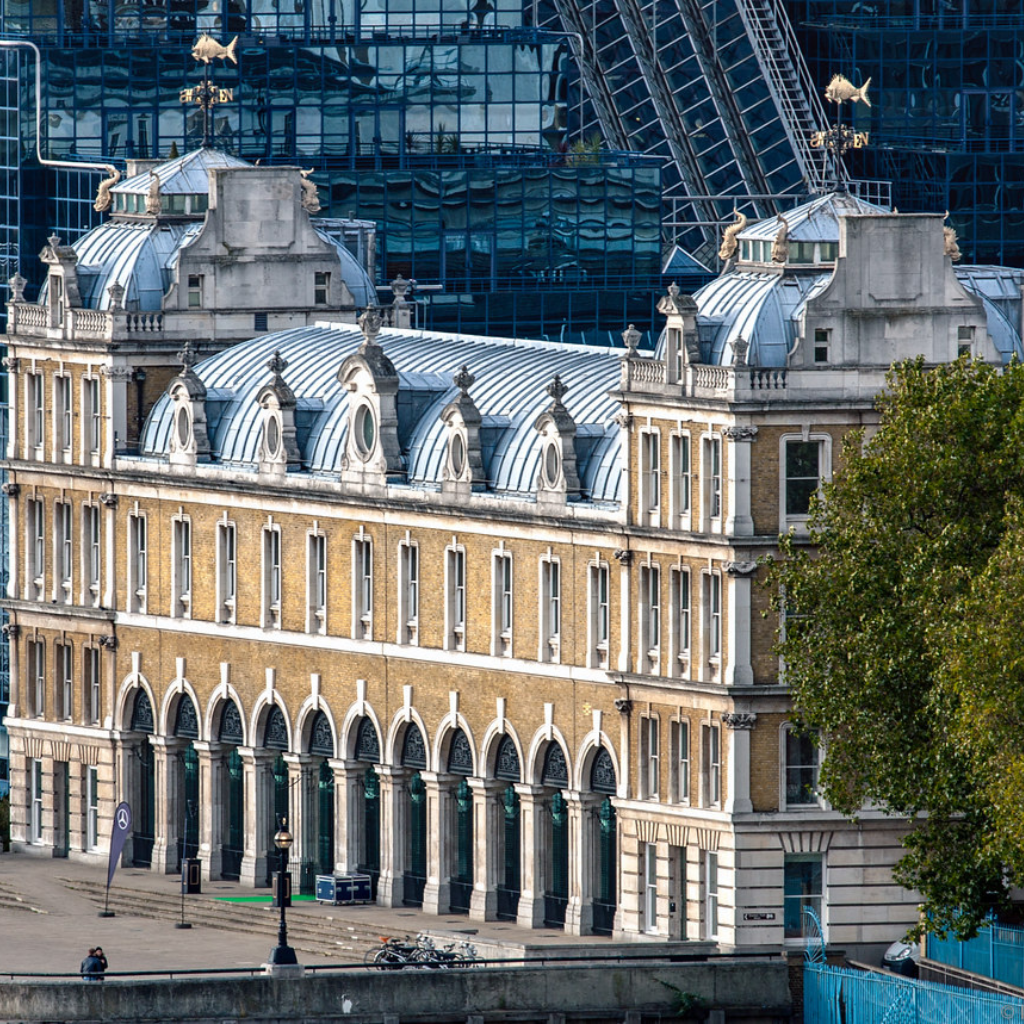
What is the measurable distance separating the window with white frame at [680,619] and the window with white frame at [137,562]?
28.3 m

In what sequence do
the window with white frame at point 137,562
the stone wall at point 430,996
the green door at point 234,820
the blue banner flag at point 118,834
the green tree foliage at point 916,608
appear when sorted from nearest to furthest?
1. the green tree foliage at point 916,608
2. the stone wall at point 430,996
3. the blue banner flag at point 118,834
4. the green door at point 234,820
5. the window with white frame at point 137,562

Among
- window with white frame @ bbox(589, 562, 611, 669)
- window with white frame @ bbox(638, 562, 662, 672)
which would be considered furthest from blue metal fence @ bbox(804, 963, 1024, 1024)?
window with white frame @ bbox(589, 562, 611, 669)

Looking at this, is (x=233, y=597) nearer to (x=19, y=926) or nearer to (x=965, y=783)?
(x=19, y=926)

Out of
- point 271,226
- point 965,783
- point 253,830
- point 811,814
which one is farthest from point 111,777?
point 965,783

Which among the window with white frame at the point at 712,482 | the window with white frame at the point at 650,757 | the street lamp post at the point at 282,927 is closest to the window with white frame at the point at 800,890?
the window with white frame at the point at 650,757

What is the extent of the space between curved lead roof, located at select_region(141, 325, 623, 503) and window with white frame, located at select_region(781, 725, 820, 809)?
32.4 feet

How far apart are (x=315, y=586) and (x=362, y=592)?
2548 mm

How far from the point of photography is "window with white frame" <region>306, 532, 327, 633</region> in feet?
542

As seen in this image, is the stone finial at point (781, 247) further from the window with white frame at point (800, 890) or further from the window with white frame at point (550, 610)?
the window with white frame at point (800, 890)

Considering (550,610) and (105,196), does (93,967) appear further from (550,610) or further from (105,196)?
(105,196)

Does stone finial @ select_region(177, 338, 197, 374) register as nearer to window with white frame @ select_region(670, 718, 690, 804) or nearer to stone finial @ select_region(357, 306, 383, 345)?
stone finial @ select_region(357, 306, 383, 345)

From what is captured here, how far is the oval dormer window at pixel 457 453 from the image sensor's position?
6235 inches

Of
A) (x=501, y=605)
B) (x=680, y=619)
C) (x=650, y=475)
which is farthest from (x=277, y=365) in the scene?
(x=680, y=619)

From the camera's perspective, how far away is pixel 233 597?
554ft
